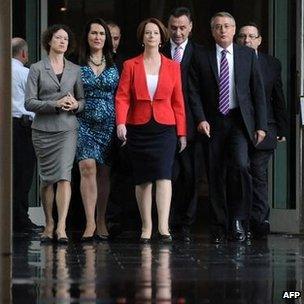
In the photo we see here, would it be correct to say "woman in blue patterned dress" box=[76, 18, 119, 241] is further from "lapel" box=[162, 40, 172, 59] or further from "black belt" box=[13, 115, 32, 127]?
"black belt" box=[13, 115, 32, 127]

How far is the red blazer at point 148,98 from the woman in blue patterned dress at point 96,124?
22 centimetres

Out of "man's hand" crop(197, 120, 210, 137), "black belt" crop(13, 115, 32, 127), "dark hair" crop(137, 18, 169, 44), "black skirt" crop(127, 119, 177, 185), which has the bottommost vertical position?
"black skirt" crop(127, 119, 177, 185)

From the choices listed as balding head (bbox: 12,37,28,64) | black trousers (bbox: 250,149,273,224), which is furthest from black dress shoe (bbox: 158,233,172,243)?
balding head (bbox: 12,37,28,64)

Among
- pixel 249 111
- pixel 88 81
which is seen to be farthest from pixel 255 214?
pixel 88 81

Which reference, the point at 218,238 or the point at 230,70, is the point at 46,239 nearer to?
the point at 218,238

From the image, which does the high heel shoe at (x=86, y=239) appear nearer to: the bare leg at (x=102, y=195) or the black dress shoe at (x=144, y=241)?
the bare leg at (x=102, y=195)

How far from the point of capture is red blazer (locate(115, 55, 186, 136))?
498 inches

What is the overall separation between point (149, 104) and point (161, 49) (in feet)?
3.00

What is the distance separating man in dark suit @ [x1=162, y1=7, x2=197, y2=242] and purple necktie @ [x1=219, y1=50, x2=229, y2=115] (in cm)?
38

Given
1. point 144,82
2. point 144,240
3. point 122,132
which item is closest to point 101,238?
point 144,240

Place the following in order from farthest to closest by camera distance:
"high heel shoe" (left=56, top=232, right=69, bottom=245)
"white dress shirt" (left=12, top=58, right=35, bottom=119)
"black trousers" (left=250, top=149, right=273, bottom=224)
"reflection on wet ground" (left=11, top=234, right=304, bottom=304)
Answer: "white dress shirt" (left=12, top=58, right=35, bottom=119) → "black trousers" (left=250, top=149, right=273, bottom=224) → "high heel shoe" (left=56, top=232, right=69, bottom=245) → "reflection on wet ground" (left=11, top=234, right=304, bottom=304)

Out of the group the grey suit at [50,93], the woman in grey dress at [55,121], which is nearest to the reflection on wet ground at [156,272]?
the woman in grey dress at [55,121]

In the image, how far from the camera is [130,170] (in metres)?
13.0

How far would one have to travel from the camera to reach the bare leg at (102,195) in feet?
42.4
